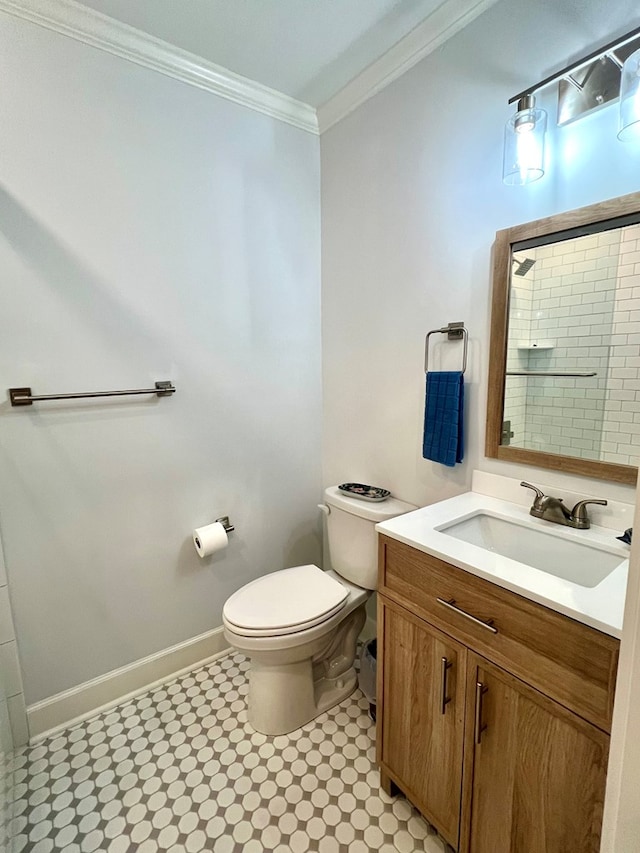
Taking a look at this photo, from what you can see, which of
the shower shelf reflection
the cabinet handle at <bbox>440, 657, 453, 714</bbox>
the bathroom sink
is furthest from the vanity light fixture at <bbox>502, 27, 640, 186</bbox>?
the cabinet handle at <bbox>440, 657, 453, 714</bbox>

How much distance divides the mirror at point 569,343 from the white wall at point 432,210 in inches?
2.1

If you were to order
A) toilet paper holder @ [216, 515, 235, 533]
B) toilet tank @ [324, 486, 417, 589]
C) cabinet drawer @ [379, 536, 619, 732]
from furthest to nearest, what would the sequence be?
toilet paper holder @ [216, 515, 235, 533] < toilet tank @ [324, 486, 417, 589] < cabinet drawer @ [379, 536, 619, 732]

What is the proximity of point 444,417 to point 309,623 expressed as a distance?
2.92 feet

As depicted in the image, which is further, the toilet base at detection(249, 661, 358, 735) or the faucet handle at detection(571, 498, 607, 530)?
the toilet base at detection(249, 661, 358, 735)

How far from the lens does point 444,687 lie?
3.47 ft

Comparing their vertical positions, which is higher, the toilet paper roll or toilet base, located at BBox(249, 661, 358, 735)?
the toilet paper roll

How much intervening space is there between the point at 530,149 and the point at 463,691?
1.48 metres

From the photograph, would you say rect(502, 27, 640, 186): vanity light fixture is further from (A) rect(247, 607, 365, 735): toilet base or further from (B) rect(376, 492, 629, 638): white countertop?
(A) rect(247, 607, 365, 735): toilet base

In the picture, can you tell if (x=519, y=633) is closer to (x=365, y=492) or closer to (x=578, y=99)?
(x=365, y=492)

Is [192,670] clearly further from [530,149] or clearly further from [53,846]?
[530,149]

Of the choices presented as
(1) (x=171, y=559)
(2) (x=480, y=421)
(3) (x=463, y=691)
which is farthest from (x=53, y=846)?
(2) (x=480, y=421)

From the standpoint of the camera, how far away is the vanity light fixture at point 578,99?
3.14ft

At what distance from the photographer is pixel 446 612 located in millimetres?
1057

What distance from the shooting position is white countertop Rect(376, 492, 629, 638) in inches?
31.3
